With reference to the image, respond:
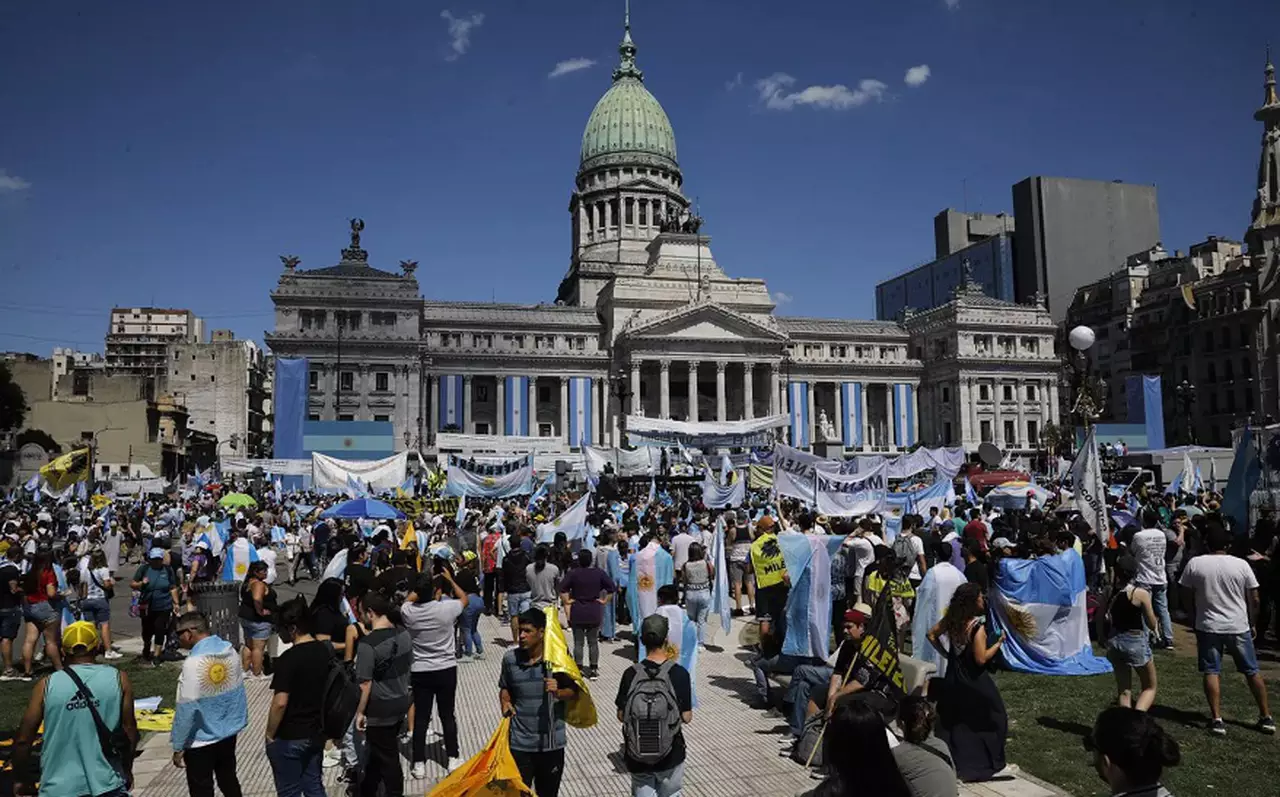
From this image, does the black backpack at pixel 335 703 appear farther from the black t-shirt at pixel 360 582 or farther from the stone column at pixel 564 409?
the stone column at pixel 564 409

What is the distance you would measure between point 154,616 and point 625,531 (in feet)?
27.6

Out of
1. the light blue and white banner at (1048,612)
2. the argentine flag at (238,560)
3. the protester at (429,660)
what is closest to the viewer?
the protester at (429,660)

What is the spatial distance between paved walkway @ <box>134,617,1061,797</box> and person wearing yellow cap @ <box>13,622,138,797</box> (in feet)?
10.2

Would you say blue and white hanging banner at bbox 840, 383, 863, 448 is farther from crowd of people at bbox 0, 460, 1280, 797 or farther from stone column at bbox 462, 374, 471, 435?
crowd of people at bbox 0, 460, 1280, 797

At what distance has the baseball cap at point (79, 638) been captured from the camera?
247 inches

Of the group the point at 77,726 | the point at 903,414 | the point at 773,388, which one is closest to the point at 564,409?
the point at 773,388

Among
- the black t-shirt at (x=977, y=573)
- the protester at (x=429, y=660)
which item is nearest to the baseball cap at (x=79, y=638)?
the protester at (x=429, y=660)

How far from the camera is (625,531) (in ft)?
60.3

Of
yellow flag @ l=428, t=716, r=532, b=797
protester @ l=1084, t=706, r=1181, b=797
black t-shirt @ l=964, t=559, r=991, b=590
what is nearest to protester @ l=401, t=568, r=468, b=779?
yellow flag @ l=428, t=716, r=532, b=797

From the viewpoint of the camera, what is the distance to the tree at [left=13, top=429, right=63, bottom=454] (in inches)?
2576

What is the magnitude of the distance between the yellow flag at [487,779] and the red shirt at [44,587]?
1117 centimetres

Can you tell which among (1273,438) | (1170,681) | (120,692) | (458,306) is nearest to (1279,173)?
(1273,438)

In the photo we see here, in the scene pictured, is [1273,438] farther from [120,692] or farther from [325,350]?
[325,350]

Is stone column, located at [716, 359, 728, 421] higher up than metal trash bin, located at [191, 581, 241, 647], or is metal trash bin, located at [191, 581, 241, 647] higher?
stone column, located at [716, 359, 728, 421]
